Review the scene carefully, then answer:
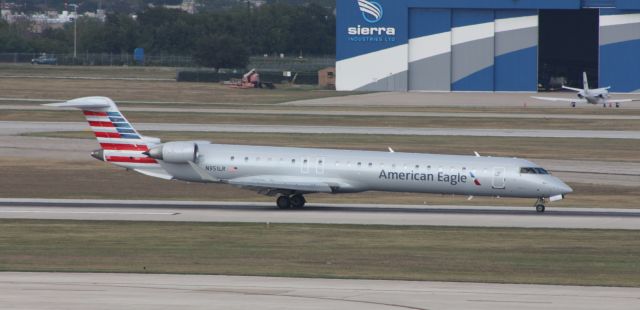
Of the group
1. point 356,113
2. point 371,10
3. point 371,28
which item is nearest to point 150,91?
point 371,28

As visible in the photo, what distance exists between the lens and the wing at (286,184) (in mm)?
42781

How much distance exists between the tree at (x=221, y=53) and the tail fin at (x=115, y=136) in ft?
320

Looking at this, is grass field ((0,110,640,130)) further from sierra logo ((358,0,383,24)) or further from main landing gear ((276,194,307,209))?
main landing gear ((276,194,307,209))

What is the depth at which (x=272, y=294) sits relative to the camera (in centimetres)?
2598

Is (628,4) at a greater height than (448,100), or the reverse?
(628,4)

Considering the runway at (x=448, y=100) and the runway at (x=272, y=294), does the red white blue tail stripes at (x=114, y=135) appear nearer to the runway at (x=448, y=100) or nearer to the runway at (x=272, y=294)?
the runway at (x=272, y=294)

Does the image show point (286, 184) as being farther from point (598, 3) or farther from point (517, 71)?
point (598, 3)

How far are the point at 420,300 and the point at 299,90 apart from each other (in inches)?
3845

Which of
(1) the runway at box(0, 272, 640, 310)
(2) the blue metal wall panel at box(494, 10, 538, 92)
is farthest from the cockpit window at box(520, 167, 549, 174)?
(2) the blue metal wall panel at box(494, 10, 538, 92)

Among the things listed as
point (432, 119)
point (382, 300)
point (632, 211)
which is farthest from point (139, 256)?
point (432, 119)

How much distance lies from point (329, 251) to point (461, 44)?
83570mm

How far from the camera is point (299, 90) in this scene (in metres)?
122

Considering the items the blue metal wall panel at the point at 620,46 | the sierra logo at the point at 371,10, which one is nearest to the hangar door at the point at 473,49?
the sierra logo at the point at 371,10

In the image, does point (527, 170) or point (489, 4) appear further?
point (489, 4)
